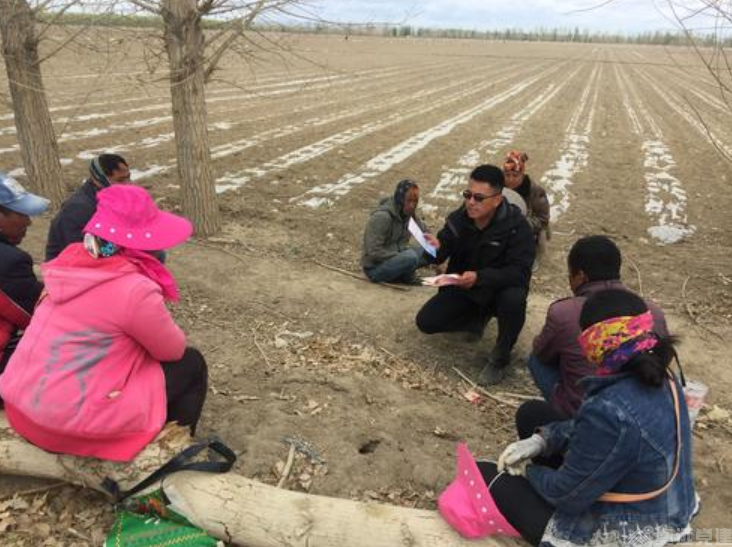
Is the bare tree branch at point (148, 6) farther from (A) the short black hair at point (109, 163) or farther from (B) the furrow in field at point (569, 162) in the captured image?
(B) the furrow in field at point (569, 162)

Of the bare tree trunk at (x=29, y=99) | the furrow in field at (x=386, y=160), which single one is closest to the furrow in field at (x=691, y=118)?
the furrow in field at (x=386, y=160)

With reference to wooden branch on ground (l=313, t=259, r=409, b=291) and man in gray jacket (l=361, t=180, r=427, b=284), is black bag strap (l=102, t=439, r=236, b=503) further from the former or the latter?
wooden branch on ground (l=313, t=259, r=409, b=291)

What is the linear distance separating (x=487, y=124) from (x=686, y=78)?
83.1 ft

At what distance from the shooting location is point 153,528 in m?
2.69

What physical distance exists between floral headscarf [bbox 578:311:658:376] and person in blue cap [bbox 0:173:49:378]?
2.71m

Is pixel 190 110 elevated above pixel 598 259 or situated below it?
above

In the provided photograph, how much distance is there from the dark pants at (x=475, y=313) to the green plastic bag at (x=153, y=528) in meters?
2.53

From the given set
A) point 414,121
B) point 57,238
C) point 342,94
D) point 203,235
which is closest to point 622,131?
point 414,121

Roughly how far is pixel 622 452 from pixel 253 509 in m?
1.60

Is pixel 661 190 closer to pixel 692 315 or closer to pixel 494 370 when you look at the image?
pixel 692 315

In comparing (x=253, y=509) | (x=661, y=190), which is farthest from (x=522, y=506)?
(x=661, y=190)

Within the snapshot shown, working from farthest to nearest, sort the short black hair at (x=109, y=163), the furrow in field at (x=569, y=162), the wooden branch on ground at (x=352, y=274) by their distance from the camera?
the furrow in field at (x=569, y=162) → the wooden branch on ground at (x=352, y=274) → the short black hair at (x=109, y=163)

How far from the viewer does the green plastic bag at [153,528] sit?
2635 millimetres

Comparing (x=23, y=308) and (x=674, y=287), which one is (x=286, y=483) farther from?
(x=674, y=287)
